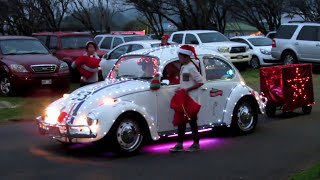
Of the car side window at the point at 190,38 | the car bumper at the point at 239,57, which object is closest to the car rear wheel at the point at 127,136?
the car bumper at the point at 239,57

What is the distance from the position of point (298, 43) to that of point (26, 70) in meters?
11.6

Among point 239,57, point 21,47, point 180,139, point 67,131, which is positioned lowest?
point 180,139

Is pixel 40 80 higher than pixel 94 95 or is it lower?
lower

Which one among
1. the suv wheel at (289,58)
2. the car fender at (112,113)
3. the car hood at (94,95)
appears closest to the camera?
the car fender at (112,113)

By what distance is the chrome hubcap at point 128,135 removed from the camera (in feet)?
25.9

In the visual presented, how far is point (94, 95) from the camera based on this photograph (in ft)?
A: 26.6

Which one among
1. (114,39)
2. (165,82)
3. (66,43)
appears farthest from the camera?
(114,39)

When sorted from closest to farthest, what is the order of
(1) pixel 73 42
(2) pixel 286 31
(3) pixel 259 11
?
1. (1) pixel 73 42
2. (2) pixel 286 31
3. (3) pixel 259 11

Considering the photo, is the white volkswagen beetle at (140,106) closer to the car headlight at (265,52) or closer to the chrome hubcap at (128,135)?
the chrome hubcap at (128,135)

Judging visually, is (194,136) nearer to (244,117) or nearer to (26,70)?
(244,117)

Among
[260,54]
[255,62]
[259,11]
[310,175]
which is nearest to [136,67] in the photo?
[310,175]

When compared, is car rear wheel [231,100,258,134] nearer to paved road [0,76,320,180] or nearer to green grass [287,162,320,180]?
paved road [0,76,320,180]

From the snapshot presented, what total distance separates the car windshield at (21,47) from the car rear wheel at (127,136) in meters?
8.19

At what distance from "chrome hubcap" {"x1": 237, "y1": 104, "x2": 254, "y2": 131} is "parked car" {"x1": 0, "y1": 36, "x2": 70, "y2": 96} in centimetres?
675
